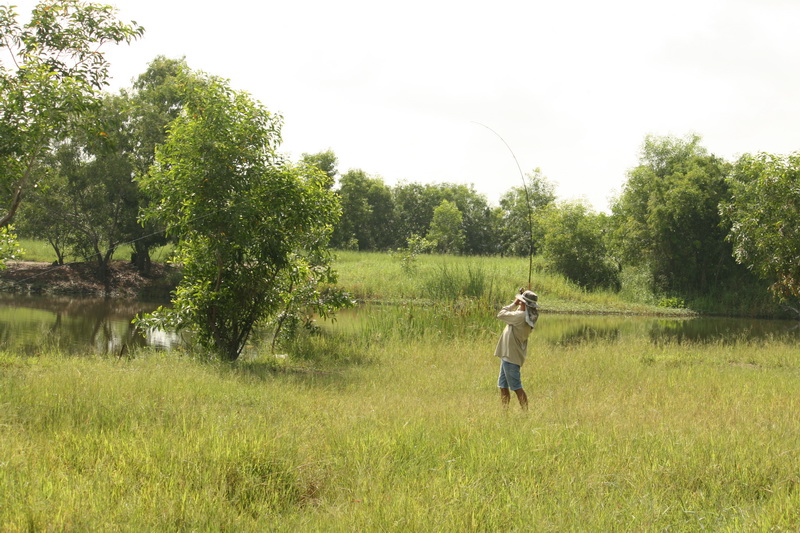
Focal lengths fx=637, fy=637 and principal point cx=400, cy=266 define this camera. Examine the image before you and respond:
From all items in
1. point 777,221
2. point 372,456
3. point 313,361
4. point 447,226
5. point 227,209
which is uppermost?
point 447,226

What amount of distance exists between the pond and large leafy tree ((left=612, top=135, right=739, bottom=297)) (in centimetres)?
611

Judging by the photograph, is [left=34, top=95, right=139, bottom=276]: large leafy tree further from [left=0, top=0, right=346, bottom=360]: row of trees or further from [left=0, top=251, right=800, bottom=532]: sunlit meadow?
[left=0, top=251, right=800, bottom=532]: sunlit meadow

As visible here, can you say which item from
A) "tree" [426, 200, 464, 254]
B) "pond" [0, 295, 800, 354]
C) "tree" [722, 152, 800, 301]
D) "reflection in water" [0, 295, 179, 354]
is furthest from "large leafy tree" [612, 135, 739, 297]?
"reflection in water" [0, 295, 179, 354]

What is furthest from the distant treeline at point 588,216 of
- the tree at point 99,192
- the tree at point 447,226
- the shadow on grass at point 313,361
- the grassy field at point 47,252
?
the tree at point 447,226

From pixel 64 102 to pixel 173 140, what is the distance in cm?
327

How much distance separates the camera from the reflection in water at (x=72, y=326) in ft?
51.0

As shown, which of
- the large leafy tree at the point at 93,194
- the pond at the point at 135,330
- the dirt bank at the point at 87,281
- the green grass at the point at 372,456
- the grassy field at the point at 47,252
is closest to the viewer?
the green grass at the point at 372,456

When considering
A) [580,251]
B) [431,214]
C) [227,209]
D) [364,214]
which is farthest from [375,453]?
[431,214]

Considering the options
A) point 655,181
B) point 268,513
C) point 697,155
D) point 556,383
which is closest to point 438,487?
point 268,513

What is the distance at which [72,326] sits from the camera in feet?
66.5

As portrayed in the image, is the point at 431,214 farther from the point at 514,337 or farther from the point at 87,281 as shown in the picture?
the point at 514,337

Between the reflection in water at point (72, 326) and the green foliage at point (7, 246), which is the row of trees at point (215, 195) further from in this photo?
the reflection in water at point (72, 326)

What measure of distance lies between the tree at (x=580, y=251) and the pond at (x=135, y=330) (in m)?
7.74

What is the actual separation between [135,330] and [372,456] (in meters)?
15.2
